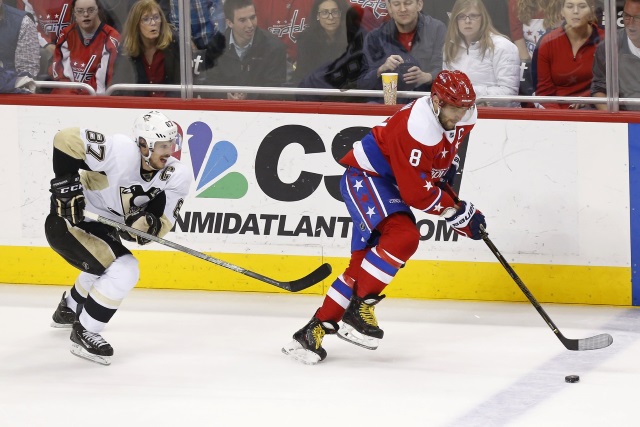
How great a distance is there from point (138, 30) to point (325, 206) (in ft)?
4.30

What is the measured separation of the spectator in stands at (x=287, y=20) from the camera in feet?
18.6

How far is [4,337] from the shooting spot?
5105mm

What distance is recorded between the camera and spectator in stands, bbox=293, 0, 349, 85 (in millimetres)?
5645

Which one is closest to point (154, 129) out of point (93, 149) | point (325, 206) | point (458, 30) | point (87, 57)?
point (93, 149)

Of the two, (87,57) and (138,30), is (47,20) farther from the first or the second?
(138,30)

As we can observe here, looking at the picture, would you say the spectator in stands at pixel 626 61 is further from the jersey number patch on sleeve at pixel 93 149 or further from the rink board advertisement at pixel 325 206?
the jersey number patch on sleeve at pixel 93 149

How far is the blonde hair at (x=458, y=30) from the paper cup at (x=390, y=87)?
281 millimetres

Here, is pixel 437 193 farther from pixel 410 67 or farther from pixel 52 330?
pixel 52 330

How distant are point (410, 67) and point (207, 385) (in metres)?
2.03

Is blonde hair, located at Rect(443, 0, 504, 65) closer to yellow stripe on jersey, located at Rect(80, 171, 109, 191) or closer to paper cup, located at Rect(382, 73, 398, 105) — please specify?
paper cup, located at Rect(382, 73, 398, 105)

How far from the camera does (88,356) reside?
15.5ft

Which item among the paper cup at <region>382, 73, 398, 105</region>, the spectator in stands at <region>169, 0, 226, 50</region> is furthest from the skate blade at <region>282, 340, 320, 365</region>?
the spectator in stands at <region>169, 0, 226, 50</region>

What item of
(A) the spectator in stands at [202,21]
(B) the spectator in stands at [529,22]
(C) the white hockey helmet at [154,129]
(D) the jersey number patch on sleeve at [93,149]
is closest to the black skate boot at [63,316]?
(D) the jersey number patch on sleeve at [93,149]

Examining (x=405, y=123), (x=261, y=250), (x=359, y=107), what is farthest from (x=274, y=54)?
(x=405, y=123)
